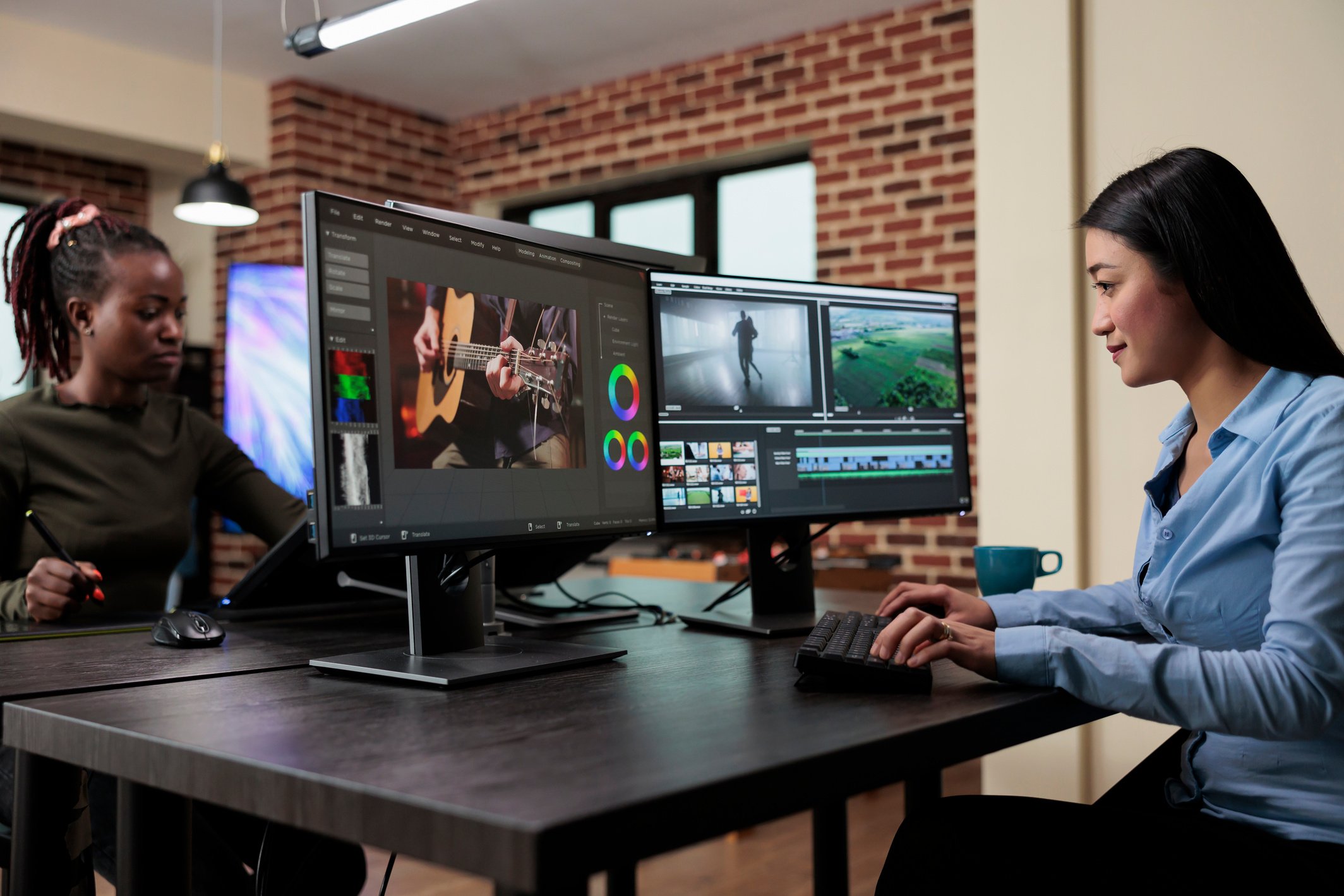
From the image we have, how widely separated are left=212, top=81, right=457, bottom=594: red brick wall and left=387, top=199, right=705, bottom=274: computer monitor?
3703 mm

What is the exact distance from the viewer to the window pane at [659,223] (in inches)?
207

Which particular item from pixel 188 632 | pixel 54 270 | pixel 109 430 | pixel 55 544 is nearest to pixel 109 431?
pixel 109 430

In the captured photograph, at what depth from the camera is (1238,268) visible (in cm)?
118

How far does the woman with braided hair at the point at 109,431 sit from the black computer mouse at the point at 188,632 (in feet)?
1.78

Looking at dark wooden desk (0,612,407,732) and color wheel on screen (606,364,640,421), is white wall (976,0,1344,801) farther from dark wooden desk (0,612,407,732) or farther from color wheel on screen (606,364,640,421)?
dark wooden desk (0,612,407,732)

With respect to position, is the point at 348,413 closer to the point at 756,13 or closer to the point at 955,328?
the point at 955,328

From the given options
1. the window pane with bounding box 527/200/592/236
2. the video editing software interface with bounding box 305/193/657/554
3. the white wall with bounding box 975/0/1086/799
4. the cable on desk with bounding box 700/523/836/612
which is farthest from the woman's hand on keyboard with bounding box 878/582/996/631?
the window pane with bounding box 527/200/592/236

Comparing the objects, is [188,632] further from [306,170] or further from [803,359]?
[306,170]

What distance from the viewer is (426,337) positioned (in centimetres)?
114

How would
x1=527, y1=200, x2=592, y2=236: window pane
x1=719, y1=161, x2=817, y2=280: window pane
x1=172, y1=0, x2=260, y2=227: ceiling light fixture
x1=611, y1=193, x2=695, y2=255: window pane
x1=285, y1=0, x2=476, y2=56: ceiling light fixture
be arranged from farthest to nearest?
x1=527, y1=200, x2=592, y2=236: window pane, x1=611, y1=193, x2=695, y2=255: window pane, x1=719, y1=161, x2=817, y2=280: window pane, x1=172, y1=0, x2=260, y2=227: ceiling light fixture, x1=285, y1=0, x2=476, y2=56: ceiling light fixture

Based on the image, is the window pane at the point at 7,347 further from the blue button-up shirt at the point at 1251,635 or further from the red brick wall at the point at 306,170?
the blue button-up shirt at the point at 1251,635

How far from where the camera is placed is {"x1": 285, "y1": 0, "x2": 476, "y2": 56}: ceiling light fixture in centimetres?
338

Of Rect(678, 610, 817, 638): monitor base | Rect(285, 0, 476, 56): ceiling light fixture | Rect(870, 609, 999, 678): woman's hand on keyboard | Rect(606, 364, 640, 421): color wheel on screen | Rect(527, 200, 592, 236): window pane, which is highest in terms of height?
Rect(285, 0, 476, 56): ceiling light fixture

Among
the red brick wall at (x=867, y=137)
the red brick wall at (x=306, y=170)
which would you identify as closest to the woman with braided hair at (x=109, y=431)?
the red brick wall at (x=867, y=137)
